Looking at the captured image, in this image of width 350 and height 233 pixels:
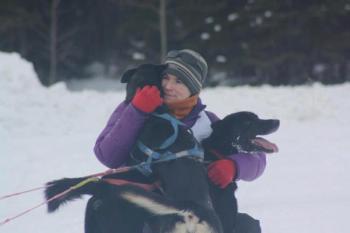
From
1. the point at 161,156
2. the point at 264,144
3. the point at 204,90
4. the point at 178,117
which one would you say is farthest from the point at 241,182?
the point at 204,90

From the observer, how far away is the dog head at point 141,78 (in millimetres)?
3059

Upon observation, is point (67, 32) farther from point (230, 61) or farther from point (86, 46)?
point (230, 61)

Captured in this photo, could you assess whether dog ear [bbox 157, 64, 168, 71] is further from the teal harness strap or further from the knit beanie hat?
the teal harness strap

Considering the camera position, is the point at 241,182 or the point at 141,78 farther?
the point at 241,182

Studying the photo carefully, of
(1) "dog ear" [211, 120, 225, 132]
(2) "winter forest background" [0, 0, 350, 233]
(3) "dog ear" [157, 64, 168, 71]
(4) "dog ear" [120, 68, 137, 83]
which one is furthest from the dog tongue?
(2) "winter forest background" [0, 0, 350, 233]

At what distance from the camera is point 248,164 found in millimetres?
3266

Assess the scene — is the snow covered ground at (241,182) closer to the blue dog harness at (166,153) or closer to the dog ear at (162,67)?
the blue dog harness at (166,153)

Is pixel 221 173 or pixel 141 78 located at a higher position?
pixel 141 78

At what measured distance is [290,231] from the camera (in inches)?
189

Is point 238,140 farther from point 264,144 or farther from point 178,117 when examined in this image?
point 178,117

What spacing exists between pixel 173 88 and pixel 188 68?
15 cm

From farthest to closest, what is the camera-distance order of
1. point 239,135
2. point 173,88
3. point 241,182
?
point 241,182 < point 239,135 < point 173,88

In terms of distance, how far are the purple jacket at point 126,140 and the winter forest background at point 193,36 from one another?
Answer: 14942 millimetres

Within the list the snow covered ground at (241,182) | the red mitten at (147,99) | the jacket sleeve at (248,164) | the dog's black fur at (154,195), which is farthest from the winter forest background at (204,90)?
the red mitten at (147,99)
